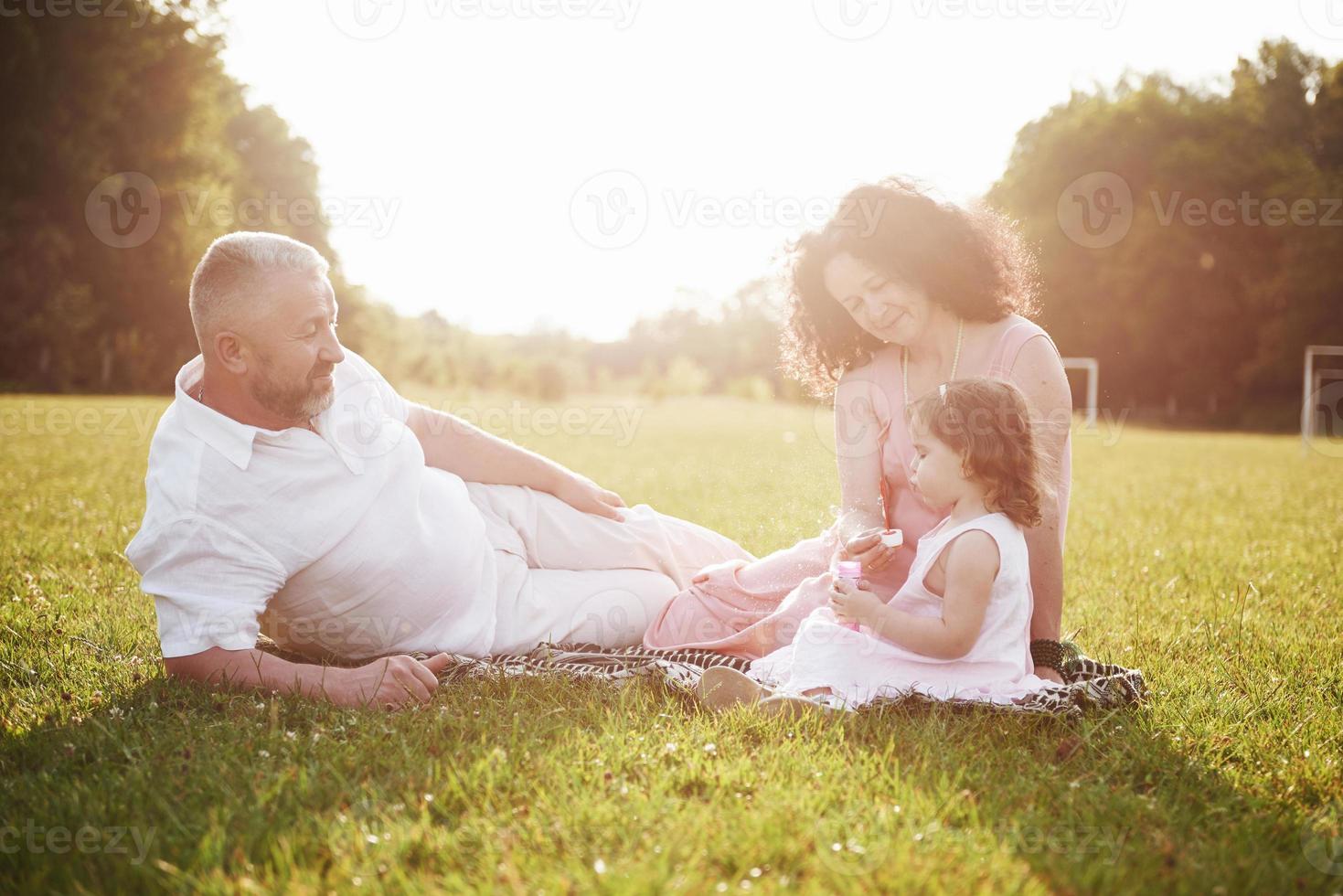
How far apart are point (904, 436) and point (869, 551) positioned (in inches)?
22.5

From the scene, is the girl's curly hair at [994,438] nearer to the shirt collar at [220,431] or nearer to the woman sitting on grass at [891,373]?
the woman sitting on grass at [891,373]

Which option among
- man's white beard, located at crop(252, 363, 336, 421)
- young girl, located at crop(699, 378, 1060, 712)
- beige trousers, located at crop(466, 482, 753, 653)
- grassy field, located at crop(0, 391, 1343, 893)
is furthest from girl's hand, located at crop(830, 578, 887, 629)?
man's white beard, located at crop(252, 363, 336, 421)

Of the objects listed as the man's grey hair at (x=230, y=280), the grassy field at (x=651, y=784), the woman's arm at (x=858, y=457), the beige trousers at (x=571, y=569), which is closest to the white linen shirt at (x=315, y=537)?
the beige trousers at (x=571, y=569)

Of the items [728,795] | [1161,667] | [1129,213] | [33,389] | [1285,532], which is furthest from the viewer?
[1129,213]

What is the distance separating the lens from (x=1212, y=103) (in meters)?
37.9

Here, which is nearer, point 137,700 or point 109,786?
point 109,786

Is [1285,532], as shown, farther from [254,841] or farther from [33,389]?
[33,389]

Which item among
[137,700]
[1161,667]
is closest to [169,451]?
[137,700]

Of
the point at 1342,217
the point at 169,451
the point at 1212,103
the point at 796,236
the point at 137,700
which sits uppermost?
the point at 1212,103

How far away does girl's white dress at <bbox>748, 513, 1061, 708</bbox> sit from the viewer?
2832 mm

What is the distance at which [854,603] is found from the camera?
2.89 meters

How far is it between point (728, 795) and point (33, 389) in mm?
27417

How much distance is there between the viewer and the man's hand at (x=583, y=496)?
3814mm

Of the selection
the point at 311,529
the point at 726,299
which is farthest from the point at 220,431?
the point at 726,299
